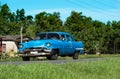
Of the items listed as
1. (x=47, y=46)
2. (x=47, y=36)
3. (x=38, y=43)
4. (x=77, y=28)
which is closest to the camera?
(x=47, y=46)

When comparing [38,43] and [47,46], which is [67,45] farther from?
[38,43]

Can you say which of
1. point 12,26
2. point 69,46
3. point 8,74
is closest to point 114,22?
point 12,26

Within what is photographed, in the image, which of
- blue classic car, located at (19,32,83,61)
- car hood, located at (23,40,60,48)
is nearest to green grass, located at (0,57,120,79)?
blue classic car, located at (19,32,83,61)

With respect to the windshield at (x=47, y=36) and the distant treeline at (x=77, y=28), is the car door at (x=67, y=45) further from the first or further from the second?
the distant treeline at (x=77, y=28)

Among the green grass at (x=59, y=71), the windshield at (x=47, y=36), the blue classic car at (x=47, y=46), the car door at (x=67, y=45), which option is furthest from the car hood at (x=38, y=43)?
the green grass at (x=59, y=71)

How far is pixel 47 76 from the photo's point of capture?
12789 millimetres

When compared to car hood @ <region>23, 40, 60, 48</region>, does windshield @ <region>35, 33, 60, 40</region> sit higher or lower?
higher

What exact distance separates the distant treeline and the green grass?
209 ft

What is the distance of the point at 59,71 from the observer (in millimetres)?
14328

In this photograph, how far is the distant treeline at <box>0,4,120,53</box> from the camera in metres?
84.9

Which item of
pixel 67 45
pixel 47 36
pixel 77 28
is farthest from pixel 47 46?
pixel 77 28

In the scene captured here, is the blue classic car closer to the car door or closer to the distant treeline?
the car door

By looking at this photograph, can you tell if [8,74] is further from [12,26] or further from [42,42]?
[12,26]

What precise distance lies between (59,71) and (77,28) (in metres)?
84.1
